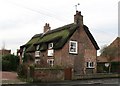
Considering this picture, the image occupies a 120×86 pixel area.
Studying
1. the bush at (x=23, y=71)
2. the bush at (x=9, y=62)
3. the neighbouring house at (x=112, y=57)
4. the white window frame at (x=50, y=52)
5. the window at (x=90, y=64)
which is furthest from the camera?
the neighbouring house at (x=112, y=57)

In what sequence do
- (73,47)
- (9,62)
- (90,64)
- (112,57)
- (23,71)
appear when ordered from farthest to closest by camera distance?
(112,57), (9,62), (90,64), (73,47), (23,71)

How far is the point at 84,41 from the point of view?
38.7 metres

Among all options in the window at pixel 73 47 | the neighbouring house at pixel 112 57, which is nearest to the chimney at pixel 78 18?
the window at pixel 73 47

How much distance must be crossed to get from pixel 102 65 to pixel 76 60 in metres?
12.2

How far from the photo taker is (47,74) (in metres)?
27.5

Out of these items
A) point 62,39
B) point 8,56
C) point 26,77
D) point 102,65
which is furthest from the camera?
point 102,65

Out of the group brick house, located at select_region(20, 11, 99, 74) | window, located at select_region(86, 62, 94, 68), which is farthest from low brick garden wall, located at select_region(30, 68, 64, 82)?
window, located at select_region(86, 62, 94, 68)

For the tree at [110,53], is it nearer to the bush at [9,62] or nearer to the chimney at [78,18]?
the chimney at [78,18]

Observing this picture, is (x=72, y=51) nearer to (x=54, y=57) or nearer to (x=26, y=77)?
(x=54, y=57)

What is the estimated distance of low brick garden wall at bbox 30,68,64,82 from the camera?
26.5 m

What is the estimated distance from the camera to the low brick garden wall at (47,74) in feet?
87.0

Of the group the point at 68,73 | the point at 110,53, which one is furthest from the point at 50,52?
the point at 110,53

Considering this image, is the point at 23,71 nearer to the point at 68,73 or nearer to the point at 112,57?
the point at 68,73

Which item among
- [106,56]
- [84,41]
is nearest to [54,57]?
[84,41]
